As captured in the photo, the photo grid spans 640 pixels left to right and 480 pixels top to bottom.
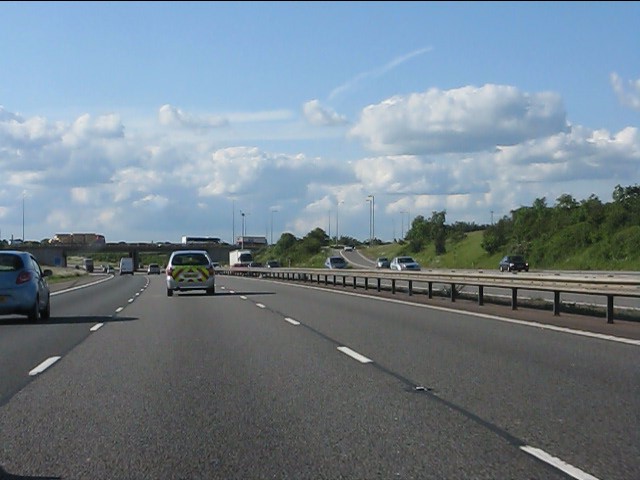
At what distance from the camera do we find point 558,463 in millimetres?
7371

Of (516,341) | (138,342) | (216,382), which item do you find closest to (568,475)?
(216,382)

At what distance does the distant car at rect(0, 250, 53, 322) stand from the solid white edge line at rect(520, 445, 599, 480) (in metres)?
17.4

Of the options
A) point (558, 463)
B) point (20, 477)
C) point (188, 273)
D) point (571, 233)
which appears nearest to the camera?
point (20, 477)

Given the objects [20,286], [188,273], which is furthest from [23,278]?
[188,273]

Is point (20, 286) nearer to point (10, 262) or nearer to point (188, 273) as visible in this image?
point (10, 262)

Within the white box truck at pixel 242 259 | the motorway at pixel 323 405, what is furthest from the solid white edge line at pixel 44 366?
the white box truck at pixel 242 259

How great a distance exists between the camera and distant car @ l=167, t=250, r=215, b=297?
39594 mm

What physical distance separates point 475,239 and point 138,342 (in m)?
98.6

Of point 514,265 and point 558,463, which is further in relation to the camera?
point 514,265

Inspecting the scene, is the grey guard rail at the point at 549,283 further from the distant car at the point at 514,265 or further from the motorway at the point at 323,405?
the distant car at the point at 514,265

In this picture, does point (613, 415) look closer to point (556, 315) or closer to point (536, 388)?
point (536, 388)

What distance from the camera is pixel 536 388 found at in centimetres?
1112

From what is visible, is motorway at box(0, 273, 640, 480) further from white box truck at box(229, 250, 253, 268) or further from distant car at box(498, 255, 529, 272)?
white box truck at box(229, 250, 253, 268)

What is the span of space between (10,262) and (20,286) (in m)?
0.91
